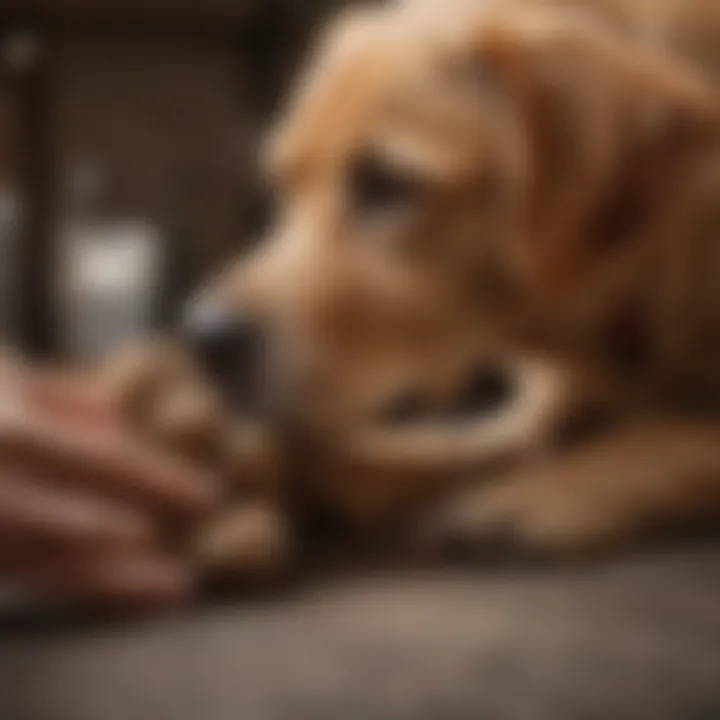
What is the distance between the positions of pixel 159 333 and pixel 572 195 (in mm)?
296

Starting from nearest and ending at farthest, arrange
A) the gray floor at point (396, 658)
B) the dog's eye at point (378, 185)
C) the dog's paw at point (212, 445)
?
the gray floor at point (396, 658) < the dog's paw at point (212, 445) < the dog's eye at point (378, 185)

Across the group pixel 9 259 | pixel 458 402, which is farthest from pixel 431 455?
pixel 9 259

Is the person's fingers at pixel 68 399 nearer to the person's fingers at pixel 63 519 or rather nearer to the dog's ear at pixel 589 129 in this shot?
the person's fingers at pixel 63 519

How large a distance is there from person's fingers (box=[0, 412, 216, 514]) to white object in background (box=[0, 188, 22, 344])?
9 centimetres

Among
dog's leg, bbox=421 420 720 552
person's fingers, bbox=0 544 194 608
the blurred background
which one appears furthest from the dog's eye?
person's fingers, bbox=0 544 194 608

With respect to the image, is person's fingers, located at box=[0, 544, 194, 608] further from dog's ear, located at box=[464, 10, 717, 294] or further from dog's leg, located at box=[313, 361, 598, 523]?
dog's ear, located at box=[464, 10, 717, 294]

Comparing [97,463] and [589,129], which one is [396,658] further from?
[589,129]

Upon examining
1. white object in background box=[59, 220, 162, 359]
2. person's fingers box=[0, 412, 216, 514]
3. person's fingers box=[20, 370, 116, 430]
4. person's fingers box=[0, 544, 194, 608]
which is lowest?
person's fingers box=[0, 544, 194, 608]

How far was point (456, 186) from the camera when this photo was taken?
35.9 inches

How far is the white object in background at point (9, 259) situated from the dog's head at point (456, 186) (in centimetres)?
16

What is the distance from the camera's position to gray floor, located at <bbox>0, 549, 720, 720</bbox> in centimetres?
60

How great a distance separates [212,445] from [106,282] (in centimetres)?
13

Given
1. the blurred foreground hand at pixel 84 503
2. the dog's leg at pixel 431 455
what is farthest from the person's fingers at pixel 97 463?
the dog's leg at pixel 431 455

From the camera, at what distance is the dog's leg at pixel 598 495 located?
78 centimetres
